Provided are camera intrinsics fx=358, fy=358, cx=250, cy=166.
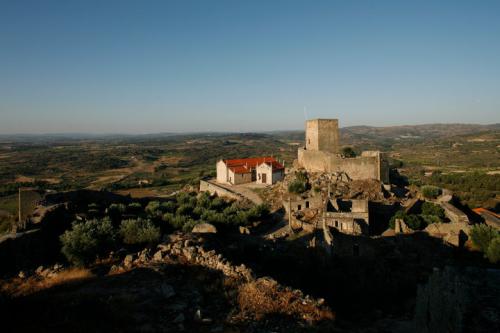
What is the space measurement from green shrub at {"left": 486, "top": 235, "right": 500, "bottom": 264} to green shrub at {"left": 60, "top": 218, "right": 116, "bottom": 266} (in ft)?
59.0

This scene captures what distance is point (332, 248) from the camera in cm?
1780

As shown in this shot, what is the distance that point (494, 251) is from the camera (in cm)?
1792

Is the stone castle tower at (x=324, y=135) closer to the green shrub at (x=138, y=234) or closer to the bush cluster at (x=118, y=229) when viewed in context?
the bush cluster at (x=118, y=229)

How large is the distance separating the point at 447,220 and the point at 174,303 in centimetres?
2201

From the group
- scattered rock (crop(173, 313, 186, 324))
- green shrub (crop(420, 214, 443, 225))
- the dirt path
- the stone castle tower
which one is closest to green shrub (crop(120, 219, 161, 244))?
scattered rock (crop(173, 313, 186, 324))

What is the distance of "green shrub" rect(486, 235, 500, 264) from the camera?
1783cm

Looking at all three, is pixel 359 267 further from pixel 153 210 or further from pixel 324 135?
pixel 324 135

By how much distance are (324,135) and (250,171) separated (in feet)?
35.3

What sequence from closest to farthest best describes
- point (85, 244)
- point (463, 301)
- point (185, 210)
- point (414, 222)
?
point (463, 301), point (85, 244), point (414, 222), point (185, 210)

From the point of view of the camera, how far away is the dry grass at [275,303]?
29.0ft

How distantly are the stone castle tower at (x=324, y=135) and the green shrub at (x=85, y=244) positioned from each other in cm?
2527

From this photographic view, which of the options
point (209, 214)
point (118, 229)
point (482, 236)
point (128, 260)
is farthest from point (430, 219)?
point (128, 260)

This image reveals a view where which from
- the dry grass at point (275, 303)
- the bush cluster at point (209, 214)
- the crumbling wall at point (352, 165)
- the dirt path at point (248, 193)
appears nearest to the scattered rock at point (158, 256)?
the dry grass at point (275, 303)

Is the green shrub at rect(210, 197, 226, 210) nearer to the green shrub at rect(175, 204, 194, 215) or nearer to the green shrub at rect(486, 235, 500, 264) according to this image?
the green shrub at rect(175, 204, 194, 215)
